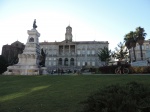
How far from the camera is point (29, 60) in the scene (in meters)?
43.5

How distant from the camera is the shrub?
5.54 meters

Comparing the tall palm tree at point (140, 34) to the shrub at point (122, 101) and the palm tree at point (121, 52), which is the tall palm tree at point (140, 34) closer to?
the palm tree at point (121, 52)

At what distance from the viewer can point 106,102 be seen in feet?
18.9

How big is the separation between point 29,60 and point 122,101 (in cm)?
3934

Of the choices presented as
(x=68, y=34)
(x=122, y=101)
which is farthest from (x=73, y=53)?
(x=122, y=101)

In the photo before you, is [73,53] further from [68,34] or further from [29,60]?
[29,60]

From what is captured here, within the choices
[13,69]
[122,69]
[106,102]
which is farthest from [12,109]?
[13,69]

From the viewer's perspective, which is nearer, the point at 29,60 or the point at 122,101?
the point at 122,101

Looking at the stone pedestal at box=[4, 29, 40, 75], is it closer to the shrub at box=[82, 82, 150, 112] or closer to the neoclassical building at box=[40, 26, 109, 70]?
the shrub at box=[82, 82, 150, 112]

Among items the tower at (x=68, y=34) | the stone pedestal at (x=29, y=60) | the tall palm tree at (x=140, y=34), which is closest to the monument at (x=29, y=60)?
the stone pedestal at (x=29, y=60)

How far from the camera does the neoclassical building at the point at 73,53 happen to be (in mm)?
95938

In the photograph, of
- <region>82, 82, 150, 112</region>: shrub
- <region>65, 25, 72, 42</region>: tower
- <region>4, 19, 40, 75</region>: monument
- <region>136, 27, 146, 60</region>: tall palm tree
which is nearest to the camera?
<region>82, 82, 150, 112</region>: shrub

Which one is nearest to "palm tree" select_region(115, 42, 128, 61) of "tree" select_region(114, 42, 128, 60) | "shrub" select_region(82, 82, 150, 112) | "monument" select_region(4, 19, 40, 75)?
"tree" select_region(114, 42, 128, 60)

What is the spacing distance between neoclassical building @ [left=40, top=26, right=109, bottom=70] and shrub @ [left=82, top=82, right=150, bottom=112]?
8850cm
